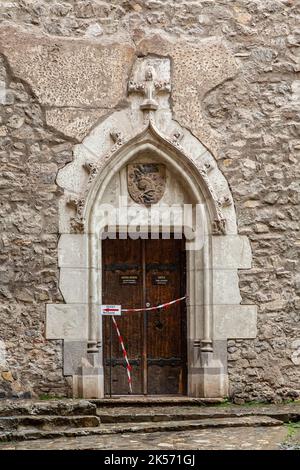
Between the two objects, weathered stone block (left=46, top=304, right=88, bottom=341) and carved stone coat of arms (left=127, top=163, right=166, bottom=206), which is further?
carved stone coat of arms (left=127, top=163, right=166, bottom=206)

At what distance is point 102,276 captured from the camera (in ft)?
31.6

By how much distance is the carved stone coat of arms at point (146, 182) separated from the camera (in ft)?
31.3

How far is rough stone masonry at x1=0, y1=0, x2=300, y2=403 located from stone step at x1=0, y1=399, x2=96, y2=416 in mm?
944

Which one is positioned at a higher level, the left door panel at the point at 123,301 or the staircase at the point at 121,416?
the left door panel at the point at 123,301

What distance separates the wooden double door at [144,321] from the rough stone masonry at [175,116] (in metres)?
0.62

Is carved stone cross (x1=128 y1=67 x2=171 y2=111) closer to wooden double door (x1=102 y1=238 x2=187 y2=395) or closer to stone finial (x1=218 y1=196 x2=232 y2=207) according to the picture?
stone finial (x1=218 y1=196 x2=232 y2=207)

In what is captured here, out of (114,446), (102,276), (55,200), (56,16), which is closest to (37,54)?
(56,16)

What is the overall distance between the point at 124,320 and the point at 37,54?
8.72 ft

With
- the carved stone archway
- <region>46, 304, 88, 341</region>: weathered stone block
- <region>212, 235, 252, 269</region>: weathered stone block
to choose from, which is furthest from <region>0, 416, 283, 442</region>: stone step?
<region>212, 235, 252, 269</region>: weathered stone block

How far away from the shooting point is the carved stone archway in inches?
362

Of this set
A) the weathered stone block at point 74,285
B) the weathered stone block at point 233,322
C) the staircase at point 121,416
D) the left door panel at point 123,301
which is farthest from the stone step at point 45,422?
the weathered stone block at point 233,322

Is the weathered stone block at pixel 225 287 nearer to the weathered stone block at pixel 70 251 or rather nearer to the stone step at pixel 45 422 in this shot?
the weathered stone block at pixel 70 251

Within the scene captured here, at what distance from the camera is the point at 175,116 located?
948 centimetres

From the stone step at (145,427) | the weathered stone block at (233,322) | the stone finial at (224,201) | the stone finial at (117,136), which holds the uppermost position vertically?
the stone finial at (117,136)
